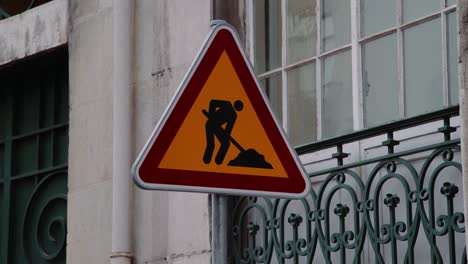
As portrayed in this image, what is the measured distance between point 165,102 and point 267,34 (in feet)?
3.01

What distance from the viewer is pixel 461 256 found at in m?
7.92

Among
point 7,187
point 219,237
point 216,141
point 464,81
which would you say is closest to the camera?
point 219,237

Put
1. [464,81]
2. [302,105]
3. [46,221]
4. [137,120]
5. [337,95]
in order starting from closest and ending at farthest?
[464,81] → [337,95] → [302,105] → [137,120] → [46,221]

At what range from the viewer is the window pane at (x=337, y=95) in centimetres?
914

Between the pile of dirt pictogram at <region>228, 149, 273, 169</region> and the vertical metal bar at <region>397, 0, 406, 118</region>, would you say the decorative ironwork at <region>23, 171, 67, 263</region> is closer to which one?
the vertical metal bar at <region>397, 0, 406, 118</region>

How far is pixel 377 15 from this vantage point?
8.97 m

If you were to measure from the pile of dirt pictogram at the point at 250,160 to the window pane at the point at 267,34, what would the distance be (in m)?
3.79

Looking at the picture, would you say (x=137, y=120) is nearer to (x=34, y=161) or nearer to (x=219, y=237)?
(x=34, y=161)

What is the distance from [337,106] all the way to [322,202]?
64 cm

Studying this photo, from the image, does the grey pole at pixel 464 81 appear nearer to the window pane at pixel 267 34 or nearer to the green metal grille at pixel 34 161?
the window pane at pixel 267 34

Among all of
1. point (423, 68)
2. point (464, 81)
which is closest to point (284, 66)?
point (423, 68)

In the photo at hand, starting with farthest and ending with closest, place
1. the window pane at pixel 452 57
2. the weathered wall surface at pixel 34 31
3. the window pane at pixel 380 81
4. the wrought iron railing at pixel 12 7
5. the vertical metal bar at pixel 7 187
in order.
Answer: the wrought iron railing at pixel 12 7 < the vertical metal bar at pixel 7 187 < the weathered wall surface at pixel 34 31 < the window pane at pixel 380 81 < the window pane at pixel 452 57

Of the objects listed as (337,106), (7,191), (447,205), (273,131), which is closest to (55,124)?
(7,191)

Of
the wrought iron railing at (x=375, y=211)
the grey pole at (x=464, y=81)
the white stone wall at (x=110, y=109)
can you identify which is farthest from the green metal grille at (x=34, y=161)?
the grey pole at (x=464, y=81)
